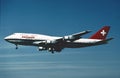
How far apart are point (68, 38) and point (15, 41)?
44.2 ft

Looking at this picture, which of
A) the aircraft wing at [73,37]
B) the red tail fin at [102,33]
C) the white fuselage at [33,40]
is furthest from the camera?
the red tail fin at [102,33]

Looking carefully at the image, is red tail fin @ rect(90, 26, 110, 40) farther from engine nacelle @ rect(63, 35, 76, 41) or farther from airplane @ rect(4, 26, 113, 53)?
engine nacelle @ rect(63, 35, 76, 41)

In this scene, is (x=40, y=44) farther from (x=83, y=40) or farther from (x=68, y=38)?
(x=83, y=40)

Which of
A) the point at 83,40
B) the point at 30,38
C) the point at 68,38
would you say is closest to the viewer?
the point at 68,38

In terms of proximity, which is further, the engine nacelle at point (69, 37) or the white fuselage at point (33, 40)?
the white fuselage at point (33, 40)

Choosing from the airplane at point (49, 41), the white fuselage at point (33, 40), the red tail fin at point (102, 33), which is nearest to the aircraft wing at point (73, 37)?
the airplane at point (49, 41)

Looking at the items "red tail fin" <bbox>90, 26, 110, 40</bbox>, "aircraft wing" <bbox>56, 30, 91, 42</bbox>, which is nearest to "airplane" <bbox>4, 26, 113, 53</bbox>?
"aircraft wing" <bbox>56, 30, 91, 42</bbox>

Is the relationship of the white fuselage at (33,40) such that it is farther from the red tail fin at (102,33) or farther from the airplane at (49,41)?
the red tail fin at (102,33)

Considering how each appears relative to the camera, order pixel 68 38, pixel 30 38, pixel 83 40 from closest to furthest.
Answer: pixel 68 38, pixel 30 38, pixel 83 40

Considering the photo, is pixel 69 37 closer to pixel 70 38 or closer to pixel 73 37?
pixel 70 38

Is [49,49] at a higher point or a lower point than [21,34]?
lower

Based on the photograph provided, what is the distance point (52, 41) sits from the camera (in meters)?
67.5

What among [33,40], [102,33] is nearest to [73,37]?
[33,40]

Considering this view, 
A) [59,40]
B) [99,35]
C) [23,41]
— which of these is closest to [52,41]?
[59,40]
